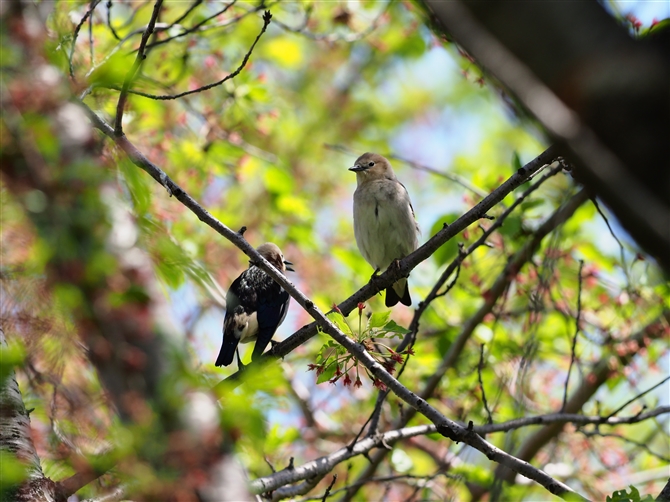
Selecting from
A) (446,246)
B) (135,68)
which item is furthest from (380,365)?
(446,246)

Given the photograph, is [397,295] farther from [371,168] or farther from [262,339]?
[262,339]

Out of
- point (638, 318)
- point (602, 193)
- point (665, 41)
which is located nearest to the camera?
point (602, 193)

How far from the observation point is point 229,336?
658 centimetres

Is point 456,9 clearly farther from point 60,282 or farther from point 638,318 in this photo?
point 638,318

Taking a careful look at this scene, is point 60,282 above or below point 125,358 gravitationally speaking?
above

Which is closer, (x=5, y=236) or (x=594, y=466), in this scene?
(x=5, y=236)

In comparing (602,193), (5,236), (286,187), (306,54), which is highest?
(306,54)

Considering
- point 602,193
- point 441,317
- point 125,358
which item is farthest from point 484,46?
point 441,317

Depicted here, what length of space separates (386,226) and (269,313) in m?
1.39

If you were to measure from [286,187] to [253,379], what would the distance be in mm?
6324

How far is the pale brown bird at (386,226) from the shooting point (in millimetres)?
7051

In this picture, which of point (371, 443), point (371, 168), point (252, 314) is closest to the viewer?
point (371, 443)

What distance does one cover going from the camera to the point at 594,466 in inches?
333

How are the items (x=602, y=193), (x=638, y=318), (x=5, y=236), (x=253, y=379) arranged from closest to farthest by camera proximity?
(x=602, y=193) < (x=253, y=379) < (x=5, y=236) < (x=638, y=318)
